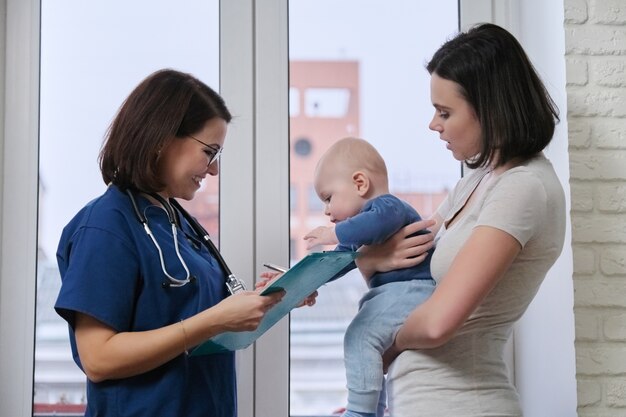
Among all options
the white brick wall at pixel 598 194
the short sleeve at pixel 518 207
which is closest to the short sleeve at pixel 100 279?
the short sleeve at pixel 518 207

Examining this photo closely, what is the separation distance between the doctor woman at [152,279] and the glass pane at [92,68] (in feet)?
1.83

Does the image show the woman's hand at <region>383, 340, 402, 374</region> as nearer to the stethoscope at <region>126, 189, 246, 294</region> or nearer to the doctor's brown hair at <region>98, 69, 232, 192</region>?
the stethoscope at <region>126, 189, 246, 294</region>

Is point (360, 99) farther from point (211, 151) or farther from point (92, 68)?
point (92, 68)

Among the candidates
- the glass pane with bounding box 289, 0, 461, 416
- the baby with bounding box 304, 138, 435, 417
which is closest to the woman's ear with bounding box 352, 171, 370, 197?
the baby with bounding box 304, 138, 435, 417

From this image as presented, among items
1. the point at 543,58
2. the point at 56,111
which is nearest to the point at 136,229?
the point at 56,111

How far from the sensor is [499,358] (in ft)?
5.14

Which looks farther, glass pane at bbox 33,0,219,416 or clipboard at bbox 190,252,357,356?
glass pane at bbox 33,0,219,416

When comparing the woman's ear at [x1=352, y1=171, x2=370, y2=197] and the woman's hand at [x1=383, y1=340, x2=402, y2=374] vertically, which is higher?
the woman's ear at [x1=352, y1=171, x2=370, y2=197]

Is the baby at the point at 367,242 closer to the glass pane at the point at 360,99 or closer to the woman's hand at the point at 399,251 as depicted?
the woman's hand at the point at 399,251

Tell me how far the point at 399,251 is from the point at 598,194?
64cm

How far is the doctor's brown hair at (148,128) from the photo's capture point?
1596mm

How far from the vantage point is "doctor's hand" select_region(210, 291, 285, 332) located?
1.49m

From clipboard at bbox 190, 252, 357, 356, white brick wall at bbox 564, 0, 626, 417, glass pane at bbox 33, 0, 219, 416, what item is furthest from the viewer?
glass pane at bbox 33, 0, 219, 416

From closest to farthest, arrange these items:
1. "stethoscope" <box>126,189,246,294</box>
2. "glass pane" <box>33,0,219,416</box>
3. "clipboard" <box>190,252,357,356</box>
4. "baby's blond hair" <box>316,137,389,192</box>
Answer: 1. "clipboard" <box>190,252,357,356</box>
2. "stethoscope" <box>126,189,246,294</box>
3. "baby's blond hair" <box>316,137,389,192</box>
4. "glass pane" <box>33,0,219,416</box>
